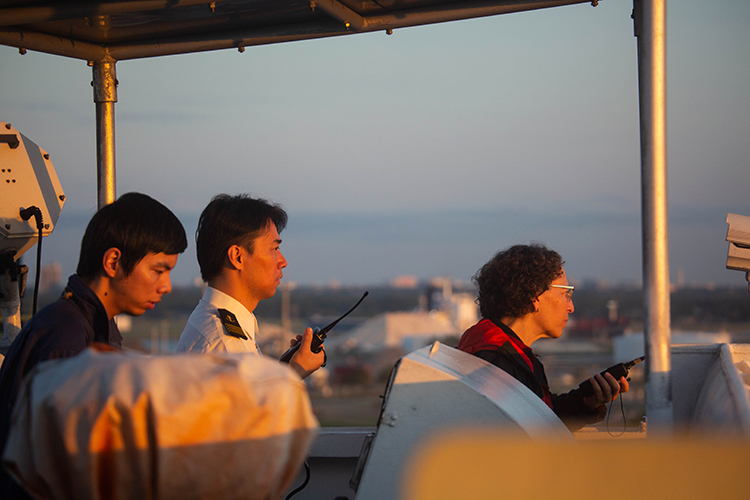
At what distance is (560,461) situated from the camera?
844mm

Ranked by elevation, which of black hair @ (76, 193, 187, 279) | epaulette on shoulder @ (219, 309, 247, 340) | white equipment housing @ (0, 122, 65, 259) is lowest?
epaulette on shoulder @ (219, 309, 247, 340)

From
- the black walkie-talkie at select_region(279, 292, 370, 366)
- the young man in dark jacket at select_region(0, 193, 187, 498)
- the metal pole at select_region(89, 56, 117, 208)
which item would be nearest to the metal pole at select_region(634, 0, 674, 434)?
the black walkie-talkie at select_region(279, 292, 370, 366)

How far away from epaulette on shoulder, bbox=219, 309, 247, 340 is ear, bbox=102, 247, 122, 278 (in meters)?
0.65

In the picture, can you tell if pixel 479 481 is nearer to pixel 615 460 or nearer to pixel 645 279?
pixel 615 460

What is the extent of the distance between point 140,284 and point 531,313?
1777 millimetres

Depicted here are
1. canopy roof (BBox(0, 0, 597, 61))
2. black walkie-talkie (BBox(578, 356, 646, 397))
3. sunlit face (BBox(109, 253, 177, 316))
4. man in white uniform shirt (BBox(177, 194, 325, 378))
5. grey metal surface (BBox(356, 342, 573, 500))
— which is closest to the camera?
grey metal surface (BBox(356, 342, 573, 500))

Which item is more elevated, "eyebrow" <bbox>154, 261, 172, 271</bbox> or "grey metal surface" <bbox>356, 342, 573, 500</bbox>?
"eyebrow" <bbox>154, 261, 172, 271</bbox>

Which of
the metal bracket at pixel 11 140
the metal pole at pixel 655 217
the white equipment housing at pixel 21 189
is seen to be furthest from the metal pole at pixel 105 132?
the metal pole at pixel 655 217

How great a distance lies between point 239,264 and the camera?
104 inches

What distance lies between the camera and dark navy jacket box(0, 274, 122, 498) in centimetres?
158

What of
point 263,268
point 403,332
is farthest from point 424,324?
point 263,268

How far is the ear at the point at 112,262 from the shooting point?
71.5 inches

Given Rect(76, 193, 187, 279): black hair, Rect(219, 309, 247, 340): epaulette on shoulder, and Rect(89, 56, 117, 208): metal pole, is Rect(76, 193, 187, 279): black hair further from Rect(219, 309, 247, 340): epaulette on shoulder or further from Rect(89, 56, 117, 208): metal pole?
Rect(89, 56, 117, 208): metal pole

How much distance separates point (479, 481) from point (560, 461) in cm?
10
